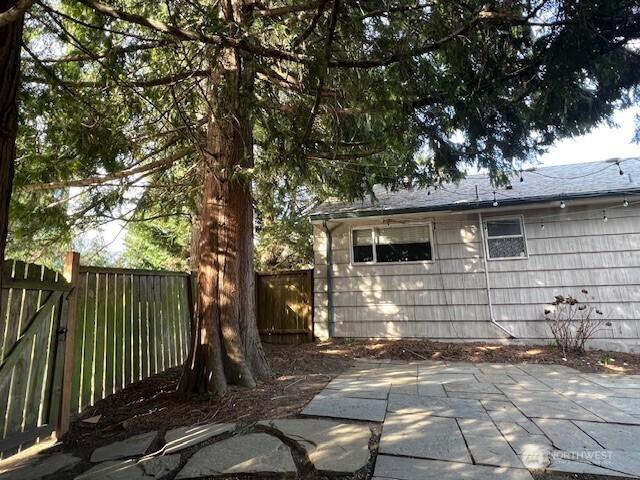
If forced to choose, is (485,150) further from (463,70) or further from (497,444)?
(497,444)

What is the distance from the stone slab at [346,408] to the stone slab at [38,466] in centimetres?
177

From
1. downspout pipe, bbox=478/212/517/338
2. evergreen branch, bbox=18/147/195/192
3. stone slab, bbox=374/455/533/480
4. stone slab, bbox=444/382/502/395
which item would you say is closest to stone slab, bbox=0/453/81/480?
stone slab, bbox=374/455/533/480

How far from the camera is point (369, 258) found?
7957mm

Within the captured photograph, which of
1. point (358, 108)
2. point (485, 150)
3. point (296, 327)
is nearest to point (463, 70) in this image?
point (358, 108)

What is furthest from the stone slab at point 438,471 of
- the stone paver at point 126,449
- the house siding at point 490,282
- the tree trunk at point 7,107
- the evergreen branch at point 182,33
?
the house siding at point 490,282

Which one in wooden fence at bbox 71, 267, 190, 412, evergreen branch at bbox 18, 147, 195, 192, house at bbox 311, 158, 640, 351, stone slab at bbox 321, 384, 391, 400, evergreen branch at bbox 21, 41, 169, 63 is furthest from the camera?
house at bbox 311, 158, 640, 351

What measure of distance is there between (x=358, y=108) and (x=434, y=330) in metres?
5.16

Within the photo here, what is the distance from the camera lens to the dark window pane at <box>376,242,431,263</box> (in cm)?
766

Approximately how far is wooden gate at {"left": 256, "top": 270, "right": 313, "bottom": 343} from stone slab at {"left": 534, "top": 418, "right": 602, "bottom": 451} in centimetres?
537

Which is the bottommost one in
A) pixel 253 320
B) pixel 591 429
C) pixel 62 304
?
pixel 591 429

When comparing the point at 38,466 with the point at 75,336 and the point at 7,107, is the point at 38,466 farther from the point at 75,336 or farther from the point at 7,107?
the point at 7,107

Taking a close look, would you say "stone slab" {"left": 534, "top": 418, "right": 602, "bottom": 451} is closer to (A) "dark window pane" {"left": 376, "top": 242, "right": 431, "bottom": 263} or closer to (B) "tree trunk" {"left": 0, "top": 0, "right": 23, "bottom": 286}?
(B) "tree trunk" {"left": 0, "top": 0, "right": 23, "bottom": 286}

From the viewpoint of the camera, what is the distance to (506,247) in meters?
7.28

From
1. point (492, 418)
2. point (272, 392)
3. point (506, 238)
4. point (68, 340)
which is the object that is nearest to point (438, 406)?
point (492, 418)
